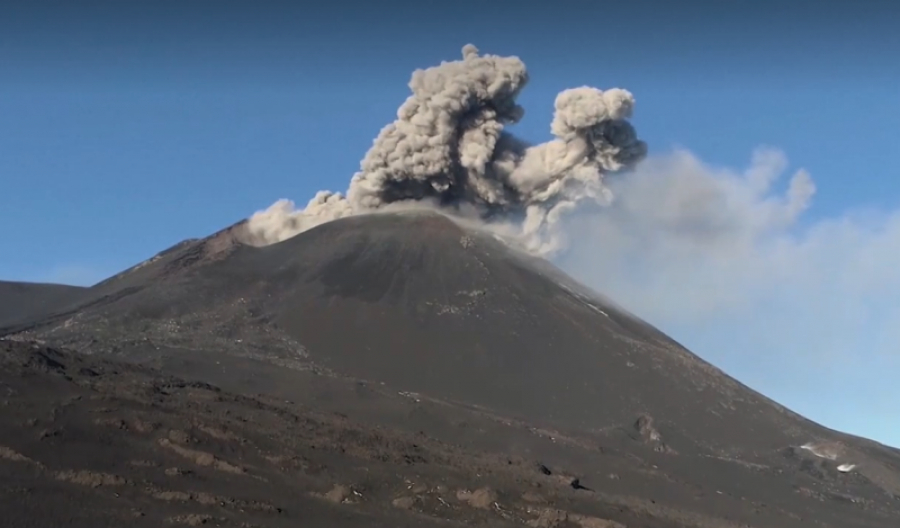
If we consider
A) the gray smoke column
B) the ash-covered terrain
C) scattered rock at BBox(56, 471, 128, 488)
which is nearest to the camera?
scattered rock at BBox(56, 471, 128, 488)

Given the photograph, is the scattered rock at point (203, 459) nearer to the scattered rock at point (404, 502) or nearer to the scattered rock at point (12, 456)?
the scattered rock at point (12, 456)

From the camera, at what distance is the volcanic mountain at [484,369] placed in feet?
166

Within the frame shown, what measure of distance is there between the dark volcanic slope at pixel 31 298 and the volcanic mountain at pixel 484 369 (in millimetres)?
818

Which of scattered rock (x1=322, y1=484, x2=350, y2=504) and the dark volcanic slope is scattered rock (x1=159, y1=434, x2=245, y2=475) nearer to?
scattered rock (x1=322, y1=484, x2=350, y2=504)

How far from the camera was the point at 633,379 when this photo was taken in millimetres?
68312

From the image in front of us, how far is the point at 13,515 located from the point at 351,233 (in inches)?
2272

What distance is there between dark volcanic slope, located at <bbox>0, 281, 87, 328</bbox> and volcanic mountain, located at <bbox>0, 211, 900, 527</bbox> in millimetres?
818

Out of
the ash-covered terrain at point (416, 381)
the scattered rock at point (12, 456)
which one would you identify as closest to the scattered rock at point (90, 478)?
the ash-covered terrain at point (416, 381)

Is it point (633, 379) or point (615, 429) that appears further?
point (633, 379)

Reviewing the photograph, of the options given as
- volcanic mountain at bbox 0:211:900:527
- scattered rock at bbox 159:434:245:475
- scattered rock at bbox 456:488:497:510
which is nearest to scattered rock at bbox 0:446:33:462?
scattered rock at bbox 159:434:245:475

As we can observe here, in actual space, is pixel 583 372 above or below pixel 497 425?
above

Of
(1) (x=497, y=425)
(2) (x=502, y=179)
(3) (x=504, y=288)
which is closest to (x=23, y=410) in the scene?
(1) (x=497, y=425)

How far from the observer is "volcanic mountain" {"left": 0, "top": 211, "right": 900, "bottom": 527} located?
5053 centimetres

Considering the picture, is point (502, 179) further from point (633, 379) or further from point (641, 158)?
point (633, 379)
